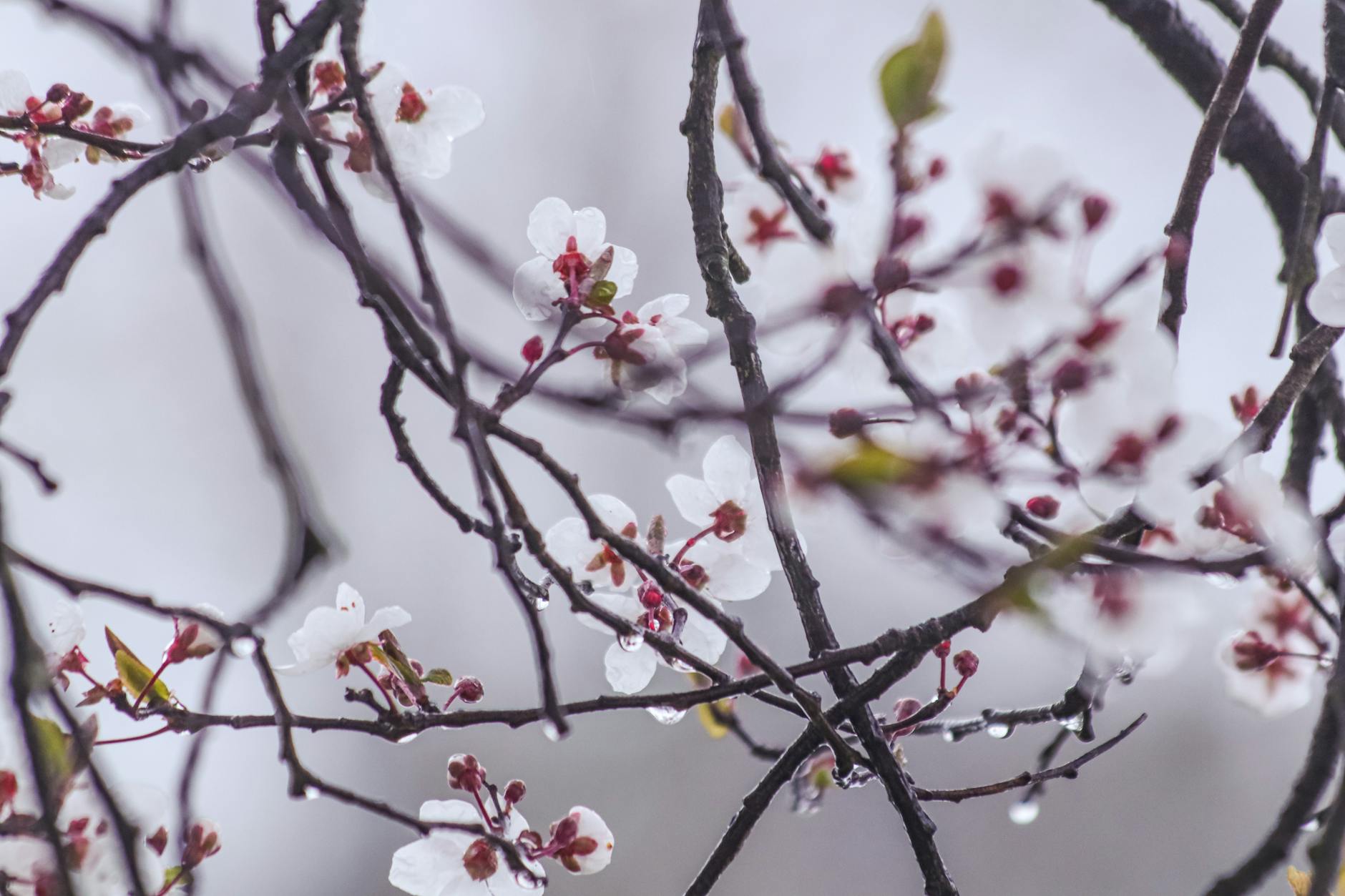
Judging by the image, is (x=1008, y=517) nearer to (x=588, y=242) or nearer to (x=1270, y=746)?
(x=588, y=242)

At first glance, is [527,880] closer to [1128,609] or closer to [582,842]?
[582,842]

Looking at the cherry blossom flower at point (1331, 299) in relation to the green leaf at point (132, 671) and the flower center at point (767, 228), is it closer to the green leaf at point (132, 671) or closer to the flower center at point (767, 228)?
the flower center at point (767, 228)

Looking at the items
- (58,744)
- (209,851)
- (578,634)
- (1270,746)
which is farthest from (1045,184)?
(1270,746)

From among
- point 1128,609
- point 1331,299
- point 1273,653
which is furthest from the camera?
point 1273,653

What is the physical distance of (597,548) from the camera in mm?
729

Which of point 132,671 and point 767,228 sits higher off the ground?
point 767,228

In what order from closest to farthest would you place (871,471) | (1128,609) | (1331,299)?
1. (871,471)
2. (1128,609)
3. (1331,299)

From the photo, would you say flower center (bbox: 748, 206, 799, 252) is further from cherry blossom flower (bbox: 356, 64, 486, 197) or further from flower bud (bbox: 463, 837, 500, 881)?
flower bud (bbox: 463, 837, 500, 881)

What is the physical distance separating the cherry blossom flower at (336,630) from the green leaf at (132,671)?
0.07 m

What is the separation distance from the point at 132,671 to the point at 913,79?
21.7 inches

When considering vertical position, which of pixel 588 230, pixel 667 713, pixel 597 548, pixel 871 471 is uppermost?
pixel 588 230

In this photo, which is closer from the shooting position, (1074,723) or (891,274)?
(891,274)

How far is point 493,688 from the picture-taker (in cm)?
339

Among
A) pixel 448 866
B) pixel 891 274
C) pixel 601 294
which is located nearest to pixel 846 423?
pixel 891 274
